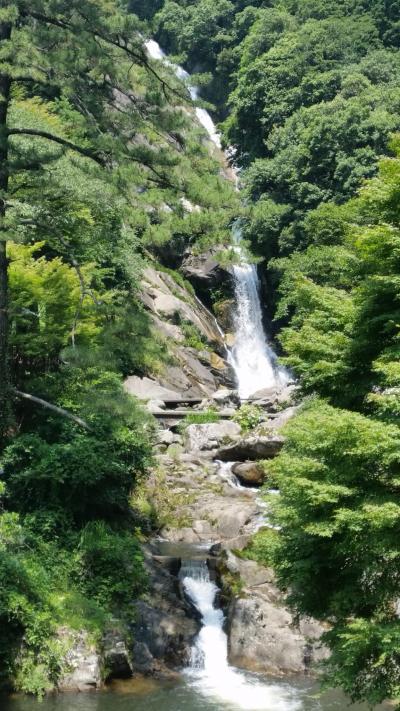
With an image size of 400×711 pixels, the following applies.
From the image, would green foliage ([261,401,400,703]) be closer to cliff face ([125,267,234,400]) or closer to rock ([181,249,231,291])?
cliff face ([125,267,234,400])

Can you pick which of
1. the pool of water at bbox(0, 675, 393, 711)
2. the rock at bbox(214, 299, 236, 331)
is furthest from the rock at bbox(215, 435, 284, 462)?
the rock at bbox(214, 299, 236, 331)

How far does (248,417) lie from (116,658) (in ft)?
45.2

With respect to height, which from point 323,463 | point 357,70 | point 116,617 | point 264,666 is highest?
point 357,70

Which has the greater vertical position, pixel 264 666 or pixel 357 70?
pixel 357 70

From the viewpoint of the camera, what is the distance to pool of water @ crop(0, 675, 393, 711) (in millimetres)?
10789

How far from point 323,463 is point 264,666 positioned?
5830 mm

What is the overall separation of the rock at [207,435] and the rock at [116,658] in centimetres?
1115

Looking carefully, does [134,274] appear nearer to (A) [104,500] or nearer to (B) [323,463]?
(A) [104,500]

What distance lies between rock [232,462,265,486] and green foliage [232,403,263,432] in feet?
11.5

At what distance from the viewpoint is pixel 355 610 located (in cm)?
843

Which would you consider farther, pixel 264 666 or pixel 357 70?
pixel 357 70

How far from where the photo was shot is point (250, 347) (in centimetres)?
3553

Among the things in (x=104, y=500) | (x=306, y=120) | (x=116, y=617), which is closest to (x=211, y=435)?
(x=104, y=500)

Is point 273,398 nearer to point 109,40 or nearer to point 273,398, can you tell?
point 273,398
